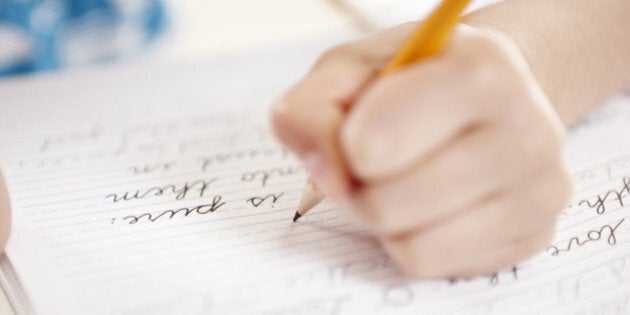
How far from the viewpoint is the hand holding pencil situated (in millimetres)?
257

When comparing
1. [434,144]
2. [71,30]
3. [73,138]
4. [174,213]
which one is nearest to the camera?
[434,144]

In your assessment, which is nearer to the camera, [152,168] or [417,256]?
[417,256]

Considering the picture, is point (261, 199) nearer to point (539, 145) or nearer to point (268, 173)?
point (268, 173)

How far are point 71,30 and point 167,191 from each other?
356 mm

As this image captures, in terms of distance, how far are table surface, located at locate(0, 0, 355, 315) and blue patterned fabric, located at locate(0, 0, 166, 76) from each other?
0.03 meters

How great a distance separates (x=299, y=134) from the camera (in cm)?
27

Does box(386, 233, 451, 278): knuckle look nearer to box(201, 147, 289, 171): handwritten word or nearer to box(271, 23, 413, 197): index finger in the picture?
box(271, 23, 413, 197): index finger

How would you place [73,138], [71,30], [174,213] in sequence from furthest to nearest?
[71,30] < [73,138] < [174,213]

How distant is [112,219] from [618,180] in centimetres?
31

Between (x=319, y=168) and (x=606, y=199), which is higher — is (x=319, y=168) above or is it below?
above

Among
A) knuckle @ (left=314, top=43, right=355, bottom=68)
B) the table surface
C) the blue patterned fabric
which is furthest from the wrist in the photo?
the blue patterned fabric

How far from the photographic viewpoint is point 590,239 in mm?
352

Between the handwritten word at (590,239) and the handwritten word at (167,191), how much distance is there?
0.67 feet

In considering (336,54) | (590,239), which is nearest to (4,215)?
(336,54)
